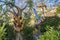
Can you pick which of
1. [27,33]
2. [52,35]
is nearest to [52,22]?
[27,33]

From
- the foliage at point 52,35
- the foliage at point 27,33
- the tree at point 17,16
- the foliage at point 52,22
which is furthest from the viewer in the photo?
the foliage at point 52,22

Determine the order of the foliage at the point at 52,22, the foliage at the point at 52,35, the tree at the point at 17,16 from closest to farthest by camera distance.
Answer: the foliage at the point at 52,35, the tree at the point at 17,16, the foliage at the point at 52,22

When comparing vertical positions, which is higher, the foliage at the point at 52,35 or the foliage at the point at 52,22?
the foliage at the point at 52,35

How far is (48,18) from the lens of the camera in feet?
45.4

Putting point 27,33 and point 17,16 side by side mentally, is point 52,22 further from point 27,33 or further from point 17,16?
point 17,16

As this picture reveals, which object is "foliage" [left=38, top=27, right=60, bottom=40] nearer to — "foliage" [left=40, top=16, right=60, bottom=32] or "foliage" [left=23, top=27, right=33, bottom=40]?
"foliage" [left=23, top=27, right=33, bottom=40]

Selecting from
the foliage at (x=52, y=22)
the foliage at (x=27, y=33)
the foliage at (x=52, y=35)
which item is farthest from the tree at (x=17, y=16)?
the foliage at (x=52, y=35)

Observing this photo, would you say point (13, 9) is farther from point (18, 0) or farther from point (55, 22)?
point (55, 22)

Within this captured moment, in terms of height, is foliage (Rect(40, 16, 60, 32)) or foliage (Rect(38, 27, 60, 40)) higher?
foliage (Rect(38, 27, 60, 40))

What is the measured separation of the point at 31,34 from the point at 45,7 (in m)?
1.72

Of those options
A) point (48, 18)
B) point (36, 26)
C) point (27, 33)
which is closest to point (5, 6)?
point (27, 33)

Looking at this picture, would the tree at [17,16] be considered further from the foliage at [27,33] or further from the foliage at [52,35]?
the foliage at [52,35]

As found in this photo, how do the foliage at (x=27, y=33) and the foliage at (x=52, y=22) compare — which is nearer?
the foliage at (x=27, y=33)

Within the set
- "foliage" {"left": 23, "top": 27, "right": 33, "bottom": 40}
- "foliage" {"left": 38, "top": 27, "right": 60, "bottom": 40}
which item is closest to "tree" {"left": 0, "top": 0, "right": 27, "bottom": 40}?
"foliage" {"left": 23, "top": 27, "right": 33, "bottom": 40}
